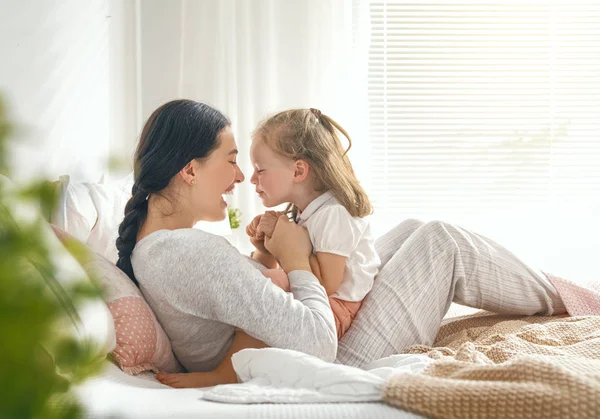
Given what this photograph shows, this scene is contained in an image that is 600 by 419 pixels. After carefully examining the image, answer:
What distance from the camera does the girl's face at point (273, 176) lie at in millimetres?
2061

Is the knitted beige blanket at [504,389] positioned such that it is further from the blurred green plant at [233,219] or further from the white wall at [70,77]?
the blurred green plant at [233,219]

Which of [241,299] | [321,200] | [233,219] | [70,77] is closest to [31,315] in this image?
[241,299]

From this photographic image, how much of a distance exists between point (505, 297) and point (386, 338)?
0.42 meters

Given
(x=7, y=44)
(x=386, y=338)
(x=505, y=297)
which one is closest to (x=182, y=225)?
(x=386, y=338)

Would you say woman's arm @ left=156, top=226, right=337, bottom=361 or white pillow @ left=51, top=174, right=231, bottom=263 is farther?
white pillow @ left=51, top=174, right=231, bottom=263

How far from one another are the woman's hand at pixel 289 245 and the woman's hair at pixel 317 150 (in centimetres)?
18

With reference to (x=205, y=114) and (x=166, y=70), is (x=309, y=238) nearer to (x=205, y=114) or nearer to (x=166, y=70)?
(x=205, y=114)

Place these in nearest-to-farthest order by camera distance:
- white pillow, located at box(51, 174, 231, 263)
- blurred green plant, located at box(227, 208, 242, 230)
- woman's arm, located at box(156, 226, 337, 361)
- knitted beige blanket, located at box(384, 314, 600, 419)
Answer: knitted beige blanket, located at box(384, 314, 600, 419) → woman's arm, located at box(156, 226, 337, 361) → white pillow, located at box(51, 174, 231, 263) → blurred green plant, located at box(227, 208, 242, 230)

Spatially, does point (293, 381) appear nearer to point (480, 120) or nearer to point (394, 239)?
point (394, 239)

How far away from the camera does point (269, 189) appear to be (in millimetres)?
2080

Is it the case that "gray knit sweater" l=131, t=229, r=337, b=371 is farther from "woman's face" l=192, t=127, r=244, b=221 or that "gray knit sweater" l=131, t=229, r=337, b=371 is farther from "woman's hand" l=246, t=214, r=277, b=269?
"woman's hand" l=246, t=214, r=277, b=269

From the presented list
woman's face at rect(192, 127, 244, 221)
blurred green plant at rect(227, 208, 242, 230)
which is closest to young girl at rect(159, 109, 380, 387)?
woman's face at rect(192, 127, 244, 221)

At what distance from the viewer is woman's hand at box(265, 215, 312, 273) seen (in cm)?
171

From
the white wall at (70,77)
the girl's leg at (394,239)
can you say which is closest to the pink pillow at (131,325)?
the white wall at (70,77)
